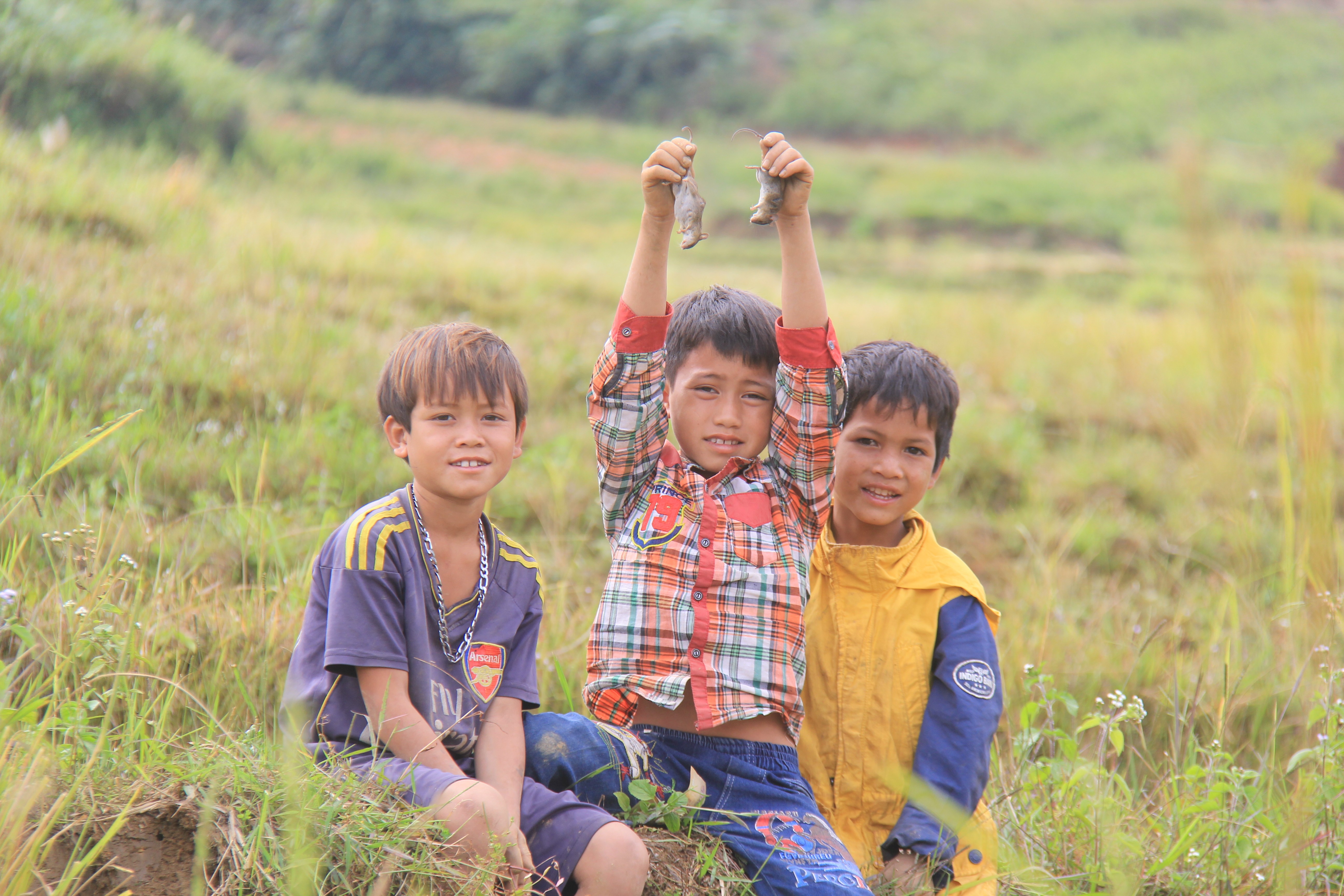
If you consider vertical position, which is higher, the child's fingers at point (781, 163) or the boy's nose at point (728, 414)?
the child's fingers at point (781, 163)

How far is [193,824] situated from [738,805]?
3.31 ft

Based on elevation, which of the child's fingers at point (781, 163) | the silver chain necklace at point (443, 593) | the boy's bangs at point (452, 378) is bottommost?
the silver chain necklace at point (443, 593)

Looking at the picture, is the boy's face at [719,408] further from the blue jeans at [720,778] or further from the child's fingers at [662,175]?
the blue jeans at [720,778]

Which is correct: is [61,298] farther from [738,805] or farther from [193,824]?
[738,805]

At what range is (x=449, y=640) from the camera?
6.82 feet

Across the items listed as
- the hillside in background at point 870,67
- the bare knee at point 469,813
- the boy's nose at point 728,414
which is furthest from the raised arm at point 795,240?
the hillside in background at point 870,67

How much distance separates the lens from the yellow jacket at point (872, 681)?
2262 mm

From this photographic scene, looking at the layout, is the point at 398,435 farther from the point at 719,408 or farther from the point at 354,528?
the point at 719,408

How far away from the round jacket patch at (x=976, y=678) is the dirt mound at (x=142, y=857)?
1.50 meters

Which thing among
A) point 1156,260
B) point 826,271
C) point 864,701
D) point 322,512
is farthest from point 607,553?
point 1156,260

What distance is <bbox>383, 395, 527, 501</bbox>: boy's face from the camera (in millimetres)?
2035

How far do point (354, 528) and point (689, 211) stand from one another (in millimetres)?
887

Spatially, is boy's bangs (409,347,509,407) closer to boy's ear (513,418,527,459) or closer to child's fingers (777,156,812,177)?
boy's ear (513,418,527,459)

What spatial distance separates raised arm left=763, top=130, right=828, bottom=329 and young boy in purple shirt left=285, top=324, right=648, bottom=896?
1.81 feet
